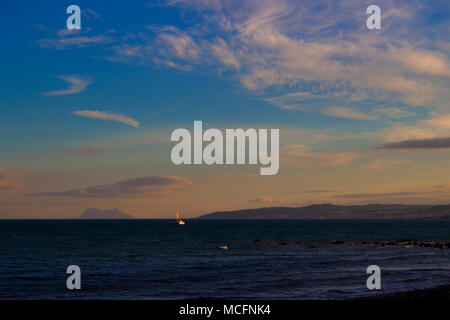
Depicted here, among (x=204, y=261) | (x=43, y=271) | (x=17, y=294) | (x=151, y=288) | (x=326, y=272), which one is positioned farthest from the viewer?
(x=204, y=261)

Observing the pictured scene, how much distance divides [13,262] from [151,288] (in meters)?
27.8

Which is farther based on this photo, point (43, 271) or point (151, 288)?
point (43, 271)

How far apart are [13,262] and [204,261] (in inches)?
867

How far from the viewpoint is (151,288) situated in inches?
1270
